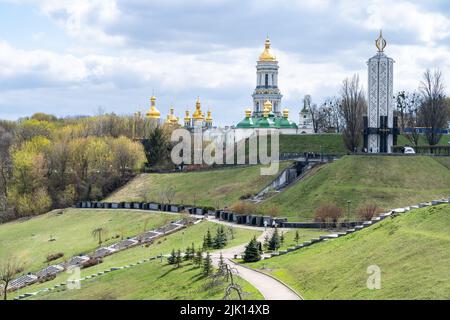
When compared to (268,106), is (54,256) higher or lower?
lower

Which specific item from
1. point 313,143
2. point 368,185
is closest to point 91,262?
point 368,185

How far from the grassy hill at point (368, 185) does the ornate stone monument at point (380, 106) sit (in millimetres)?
2839

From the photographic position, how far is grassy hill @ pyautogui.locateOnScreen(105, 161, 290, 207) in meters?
79.8

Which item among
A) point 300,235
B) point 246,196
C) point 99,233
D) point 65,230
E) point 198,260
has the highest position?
point 246,196

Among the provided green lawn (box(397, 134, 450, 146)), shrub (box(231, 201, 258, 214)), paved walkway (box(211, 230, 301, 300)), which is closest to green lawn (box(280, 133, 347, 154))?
green lawn (box(397, 134, 450, 146))

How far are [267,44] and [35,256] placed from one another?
7798 cm

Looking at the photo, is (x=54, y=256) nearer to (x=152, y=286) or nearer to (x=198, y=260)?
(x=198, y=260)

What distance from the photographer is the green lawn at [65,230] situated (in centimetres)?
6750

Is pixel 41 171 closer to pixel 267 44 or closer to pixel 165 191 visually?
pixel 165 191

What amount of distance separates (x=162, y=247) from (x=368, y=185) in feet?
62.4

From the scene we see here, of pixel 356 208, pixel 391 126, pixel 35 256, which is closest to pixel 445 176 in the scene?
pixel 391 126

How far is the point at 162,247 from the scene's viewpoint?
58.4 m

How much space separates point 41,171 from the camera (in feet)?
333

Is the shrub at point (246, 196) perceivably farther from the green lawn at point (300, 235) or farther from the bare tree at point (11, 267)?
the bare tree at point (11, 267)
